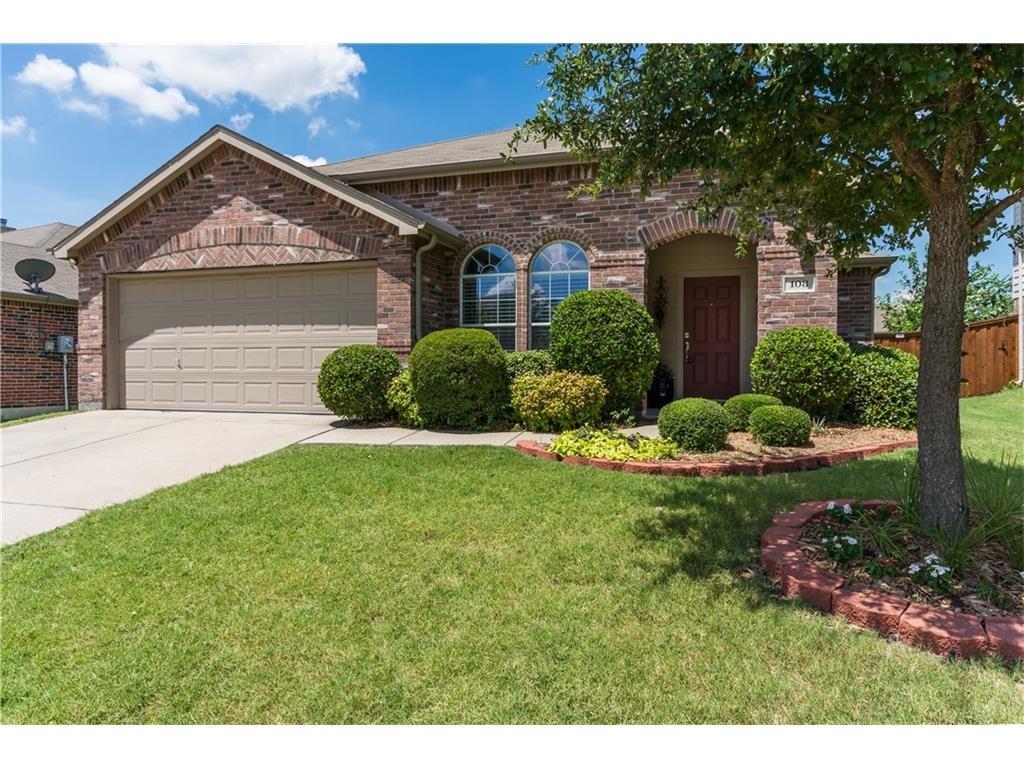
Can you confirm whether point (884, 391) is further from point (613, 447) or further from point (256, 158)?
point (256, 158)

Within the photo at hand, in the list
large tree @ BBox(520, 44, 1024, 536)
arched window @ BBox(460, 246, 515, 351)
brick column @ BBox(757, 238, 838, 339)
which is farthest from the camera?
arched window @ BBox(460, 246, 515, 351)

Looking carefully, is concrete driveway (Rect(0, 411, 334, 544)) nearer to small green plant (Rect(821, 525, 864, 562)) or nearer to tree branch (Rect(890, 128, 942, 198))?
small green plant (Rect(821, 525, 864, 562))

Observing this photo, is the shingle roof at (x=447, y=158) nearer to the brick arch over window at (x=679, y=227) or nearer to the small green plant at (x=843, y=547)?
the brick arch over window at (x=679, y=227)

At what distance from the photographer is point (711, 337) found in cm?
1036

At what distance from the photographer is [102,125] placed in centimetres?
597

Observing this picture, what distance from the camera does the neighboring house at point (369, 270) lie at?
30.5 feet

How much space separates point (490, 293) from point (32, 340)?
10243mm

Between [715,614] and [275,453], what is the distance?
5449mm

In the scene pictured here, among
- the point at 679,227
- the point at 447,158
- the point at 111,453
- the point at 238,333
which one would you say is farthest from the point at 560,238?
the point at 111,453

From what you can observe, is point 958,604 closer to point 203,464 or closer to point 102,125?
point 203,464

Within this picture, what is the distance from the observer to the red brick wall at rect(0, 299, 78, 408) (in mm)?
11516

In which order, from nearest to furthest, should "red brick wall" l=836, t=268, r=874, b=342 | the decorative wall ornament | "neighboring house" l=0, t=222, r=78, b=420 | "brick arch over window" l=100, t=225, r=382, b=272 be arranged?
"brick arch over window" l=100, t=225, r=382, b=272, "red brick wall" l=836, t=268, r=874, b=342, the decorative wall ornament, "neighboring house" l=0, t=222, r=78, b=420

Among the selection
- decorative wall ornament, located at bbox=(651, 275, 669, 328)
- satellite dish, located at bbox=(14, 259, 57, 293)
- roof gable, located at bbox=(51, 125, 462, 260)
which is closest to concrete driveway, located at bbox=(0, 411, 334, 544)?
roof gable, located at bbox=(51, 125, 462, 260)

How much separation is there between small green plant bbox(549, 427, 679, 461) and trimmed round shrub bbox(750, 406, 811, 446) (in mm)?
1198
